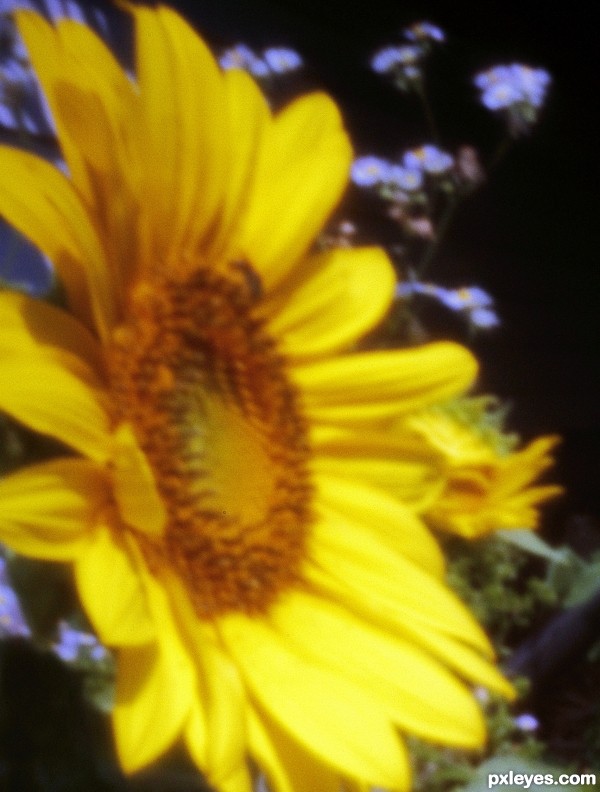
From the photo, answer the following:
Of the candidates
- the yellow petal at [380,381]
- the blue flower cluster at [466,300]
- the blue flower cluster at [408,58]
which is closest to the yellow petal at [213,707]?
the yellow petal at [380,381]

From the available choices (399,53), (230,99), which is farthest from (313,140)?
(399,53)

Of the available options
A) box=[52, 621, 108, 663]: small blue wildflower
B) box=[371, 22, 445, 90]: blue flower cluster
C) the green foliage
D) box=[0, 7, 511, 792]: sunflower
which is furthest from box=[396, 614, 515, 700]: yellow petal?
box=[371, 22, 445, 90]: blue flower cluster

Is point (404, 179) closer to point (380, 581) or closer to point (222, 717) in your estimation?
point (380, 581)

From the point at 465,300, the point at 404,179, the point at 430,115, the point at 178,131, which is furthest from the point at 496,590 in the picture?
the point at 178,131

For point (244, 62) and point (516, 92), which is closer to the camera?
point (244, 62)

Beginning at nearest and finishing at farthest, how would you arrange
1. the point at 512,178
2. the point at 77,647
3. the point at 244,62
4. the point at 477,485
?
the point at 477,485
the point at 77,647
the point at 244,62
the point at 512,178

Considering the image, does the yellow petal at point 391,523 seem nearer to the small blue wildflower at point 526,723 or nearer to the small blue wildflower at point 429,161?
the small blue wildflower at point 526,723
